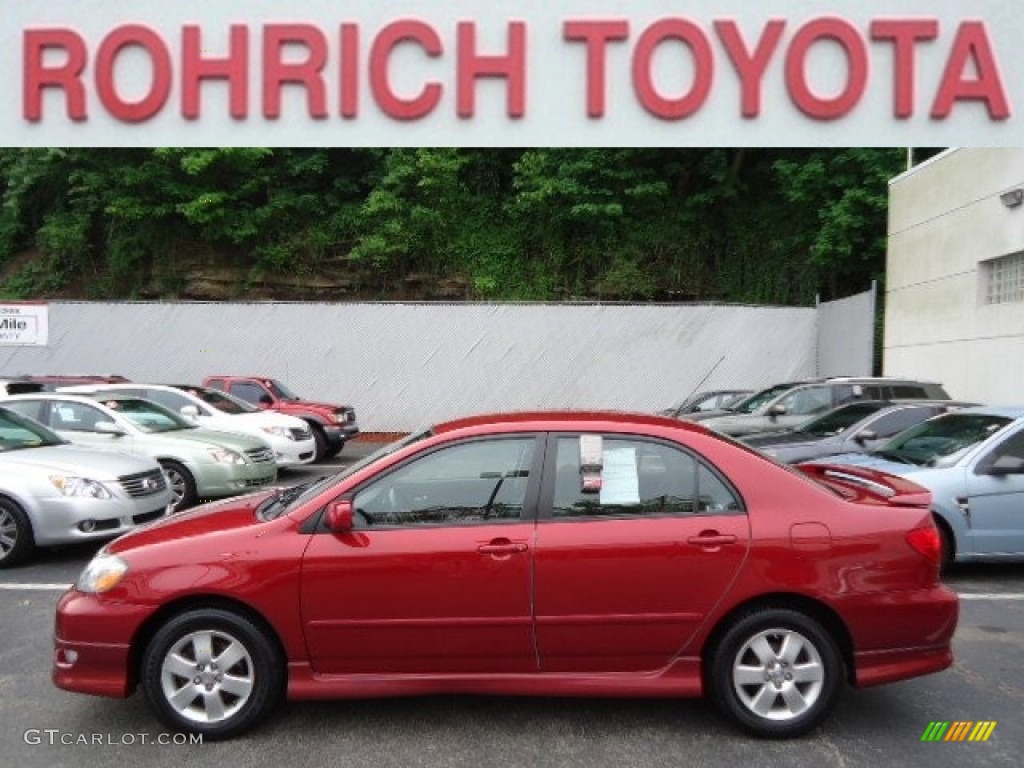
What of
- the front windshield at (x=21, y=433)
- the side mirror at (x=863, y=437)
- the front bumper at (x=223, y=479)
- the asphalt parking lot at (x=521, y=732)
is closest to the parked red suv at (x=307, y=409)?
the front bumper at (x=223, y=479)

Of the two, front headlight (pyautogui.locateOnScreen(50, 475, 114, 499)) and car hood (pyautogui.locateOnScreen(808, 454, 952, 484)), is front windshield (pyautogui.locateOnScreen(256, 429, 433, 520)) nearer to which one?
front headlight (pyautogui.locateOnScreen(50, 475, 114, 499))

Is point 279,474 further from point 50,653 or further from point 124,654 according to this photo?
point 124,654

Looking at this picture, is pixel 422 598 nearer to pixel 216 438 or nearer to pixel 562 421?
pixel 562 421

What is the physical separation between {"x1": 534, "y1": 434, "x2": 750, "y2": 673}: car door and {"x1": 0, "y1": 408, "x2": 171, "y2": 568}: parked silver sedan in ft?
16.6

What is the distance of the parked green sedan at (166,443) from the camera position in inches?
381

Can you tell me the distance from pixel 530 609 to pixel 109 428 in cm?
791

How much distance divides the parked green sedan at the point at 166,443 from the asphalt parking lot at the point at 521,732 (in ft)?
16.4

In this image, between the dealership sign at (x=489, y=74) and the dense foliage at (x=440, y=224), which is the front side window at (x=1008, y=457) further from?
the dense foliage at (x=440, y=224)

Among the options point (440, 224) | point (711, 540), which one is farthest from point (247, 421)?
point (440, 224)

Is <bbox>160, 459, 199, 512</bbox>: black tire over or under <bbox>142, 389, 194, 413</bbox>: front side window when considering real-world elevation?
under

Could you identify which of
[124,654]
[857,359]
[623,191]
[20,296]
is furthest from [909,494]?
[20,296]

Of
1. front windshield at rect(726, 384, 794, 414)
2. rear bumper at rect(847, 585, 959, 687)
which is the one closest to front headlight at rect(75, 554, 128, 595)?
rear bumper at rect(847, 585, 959, 687)

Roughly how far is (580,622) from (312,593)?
1254mm

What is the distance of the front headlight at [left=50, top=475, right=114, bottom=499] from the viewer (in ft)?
23.8
